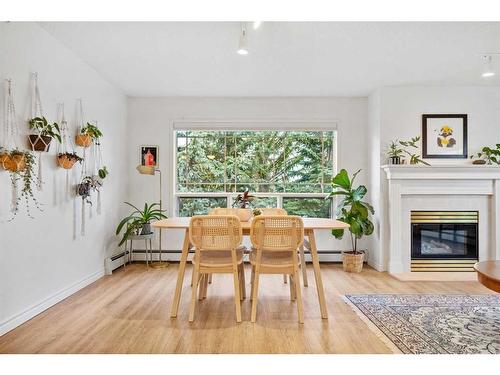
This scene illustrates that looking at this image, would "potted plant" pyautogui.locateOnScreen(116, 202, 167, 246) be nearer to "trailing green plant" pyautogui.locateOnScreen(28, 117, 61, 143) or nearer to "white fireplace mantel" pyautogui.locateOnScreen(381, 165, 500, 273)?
"trailing green plant" pyautogui.locateOnScreen(28, 117, 61, 143)

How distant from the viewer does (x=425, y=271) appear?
4680 mm

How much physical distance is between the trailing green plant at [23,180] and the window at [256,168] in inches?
101

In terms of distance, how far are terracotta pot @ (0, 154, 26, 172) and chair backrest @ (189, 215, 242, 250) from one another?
1275mm

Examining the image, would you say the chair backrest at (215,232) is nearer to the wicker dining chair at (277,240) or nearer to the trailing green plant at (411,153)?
the wicker dining chair at (277,240)

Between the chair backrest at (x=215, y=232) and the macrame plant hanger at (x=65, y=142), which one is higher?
the macrame plant hanger at (x=65, y=142)

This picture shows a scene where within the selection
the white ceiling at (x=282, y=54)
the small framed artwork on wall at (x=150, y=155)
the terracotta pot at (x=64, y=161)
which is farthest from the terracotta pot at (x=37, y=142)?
the small framed artwork on wall at (x=150, y=155)

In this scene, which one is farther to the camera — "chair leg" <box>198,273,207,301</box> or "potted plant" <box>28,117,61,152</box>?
"chair leg" <box>198,273,207,301</box>

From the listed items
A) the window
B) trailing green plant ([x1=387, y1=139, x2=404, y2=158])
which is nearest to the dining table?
trailing green plant ([x1=387, y1=139, x2=404, y2=158])

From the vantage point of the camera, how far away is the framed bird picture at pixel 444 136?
15.6 feet

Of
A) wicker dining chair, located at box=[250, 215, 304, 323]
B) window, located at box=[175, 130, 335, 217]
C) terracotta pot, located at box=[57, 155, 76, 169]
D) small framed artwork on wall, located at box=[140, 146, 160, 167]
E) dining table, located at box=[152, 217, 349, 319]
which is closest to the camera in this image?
wicker dining chair, located at box=[250, 215, 304, 323]

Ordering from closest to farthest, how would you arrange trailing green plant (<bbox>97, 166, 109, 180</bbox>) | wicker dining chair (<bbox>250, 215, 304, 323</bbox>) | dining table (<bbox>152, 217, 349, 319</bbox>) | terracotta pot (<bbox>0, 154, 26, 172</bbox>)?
terracotta pot (<bbox>0, 154, 26, 172</bbox>)
wicker dining chair (<bbox>250, 215, 304, 323</bbox>)
dining table (<bbox>152, 217, 349, 319</bbox>)
trailing green plant (<bbox>97, 166, 109, 180</bbox>)

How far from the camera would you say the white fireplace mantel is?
458 cm

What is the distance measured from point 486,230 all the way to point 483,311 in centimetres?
202

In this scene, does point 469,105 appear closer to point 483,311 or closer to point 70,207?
point 483,311
